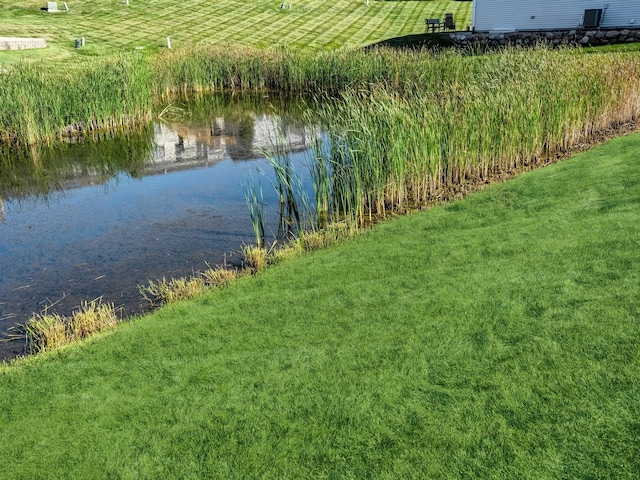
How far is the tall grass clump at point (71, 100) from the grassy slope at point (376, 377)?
28.8 ft

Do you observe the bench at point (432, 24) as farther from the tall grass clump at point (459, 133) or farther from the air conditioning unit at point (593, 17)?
the tall grass clump at point (459, 133)

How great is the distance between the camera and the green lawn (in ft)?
89.6

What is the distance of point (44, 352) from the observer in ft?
15.9

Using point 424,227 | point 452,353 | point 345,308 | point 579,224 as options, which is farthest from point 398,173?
point 452,353

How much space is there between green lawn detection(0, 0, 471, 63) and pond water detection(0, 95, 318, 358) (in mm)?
13028

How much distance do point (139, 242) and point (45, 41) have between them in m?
20.6

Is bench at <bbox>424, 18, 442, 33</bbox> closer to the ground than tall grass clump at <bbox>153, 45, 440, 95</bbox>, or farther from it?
farther from it

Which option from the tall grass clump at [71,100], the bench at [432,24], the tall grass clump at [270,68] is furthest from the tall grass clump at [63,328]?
the bench at [432,24]

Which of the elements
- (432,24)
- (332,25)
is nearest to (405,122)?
(432,24)

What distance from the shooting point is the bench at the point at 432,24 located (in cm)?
2823

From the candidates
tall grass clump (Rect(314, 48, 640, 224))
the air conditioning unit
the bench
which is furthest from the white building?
tall grass clump (Rect(314, 48, 640, 224))

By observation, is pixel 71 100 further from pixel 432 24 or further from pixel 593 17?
pixel 432 24

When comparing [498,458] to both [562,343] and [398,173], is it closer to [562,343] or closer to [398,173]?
[562,343]

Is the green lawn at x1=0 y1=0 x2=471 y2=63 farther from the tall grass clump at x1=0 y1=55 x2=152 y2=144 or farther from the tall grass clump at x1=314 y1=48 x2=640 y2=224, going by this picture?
the tall grass clump at x1=314 y1=48 x2=640 y2=224
